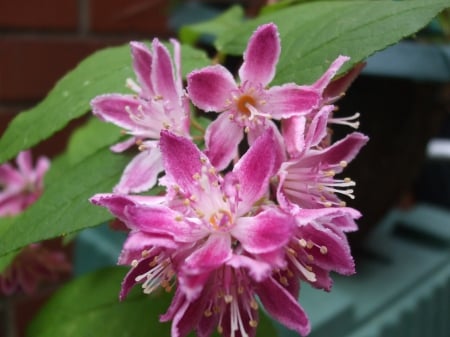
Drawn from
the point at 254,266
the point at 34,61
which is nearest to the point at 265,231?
the point at 254,266

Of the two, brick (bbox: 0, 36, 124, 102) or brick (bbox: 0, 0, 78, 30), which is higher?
brick (bbox: 0, 0, 78, 30)

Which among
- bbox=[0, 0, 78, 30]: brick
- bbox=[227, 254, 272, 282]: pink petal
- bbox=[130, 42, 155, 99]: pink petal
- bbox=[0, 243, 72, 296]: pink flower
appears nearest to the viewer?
bbox=[227, 254, 272, 282]: pink petal

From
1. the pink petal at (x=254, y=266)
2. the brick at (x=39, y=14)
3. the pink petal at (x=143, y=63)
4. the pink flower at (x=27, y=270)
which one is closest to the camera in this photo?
the pink petal at (x=254, y=266)

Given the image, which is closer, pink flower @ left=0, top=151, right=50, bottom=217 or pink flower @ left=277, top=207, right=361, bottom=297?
pink flower @ left=277, top=207, right=361, bottom=297

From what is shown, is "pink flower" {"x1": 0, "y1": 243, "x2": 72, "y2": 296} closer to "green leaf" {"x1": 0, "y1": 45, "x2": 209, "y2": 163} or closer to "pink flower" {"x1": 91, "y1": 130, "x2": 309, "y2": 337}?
"green leaf" {"x1": 0, "y1": 45, "x2": 209, "y2": 163}

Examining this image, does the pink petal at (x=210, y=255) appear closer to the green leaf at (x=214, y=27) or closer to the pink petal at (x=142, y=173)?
the pink petal at (x=142, y=173)

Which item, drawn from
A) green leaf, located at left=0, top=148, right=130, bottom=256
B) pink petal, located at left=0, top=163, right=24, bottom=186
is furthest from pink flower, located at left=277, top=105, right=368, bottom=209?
pink petal, located at left=0, top=163, right=24, bottom=186

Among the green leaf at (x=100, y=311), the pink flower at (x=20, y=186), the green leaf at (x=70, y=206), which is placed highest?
the green leaf at (x=70, y=206)

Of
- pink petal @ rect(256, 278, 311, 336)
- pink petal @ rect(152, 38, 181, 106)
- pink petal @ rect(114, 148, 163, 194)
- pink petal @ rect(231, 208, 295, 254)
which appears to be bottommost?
pink petal @ rect(256, 278, 311, 336)

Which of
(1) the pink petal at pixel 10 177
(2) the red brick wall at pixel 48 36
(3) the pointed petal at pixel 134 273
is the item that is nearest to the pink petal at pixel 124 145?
(3) the pointed petal at pixel 134 273
